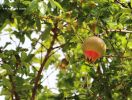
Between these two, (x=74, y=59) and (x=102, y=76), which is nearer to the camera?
(x=102, y=76)

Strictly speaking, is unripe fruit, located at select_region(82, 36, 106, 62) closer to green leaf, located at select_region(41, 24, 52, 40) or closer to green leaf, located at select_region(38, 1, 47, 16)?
green leaf, located at select_region(38, 1, 47, 16)

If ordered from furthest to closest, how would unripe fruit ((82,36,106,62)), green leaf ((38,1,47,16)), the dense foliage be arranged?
the dense foliage, unripe fruit ((82,36,106,62)), green leaf ((38,1,47,16))

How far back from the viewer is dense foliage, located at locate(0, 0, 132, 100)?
10.2 ft

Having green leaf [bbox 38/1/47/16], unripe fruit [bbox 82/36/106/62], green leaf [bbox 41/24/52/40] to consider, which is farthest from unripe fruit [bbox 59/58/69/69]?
green leaf [bbox 38/1/47/16]

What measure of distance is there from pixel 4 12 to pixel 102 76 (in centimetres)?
118

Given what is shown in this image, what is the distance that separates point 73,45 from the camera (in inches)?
139

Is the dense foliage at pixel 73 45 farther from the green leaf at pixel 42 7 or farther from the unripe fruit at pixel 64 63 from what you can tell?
the green leaf at pixel 42 7

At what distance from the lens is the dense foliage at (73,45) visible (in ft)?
10.2

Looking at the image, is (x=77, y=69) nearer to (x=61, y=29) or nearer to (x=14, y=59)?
(x=61, y=29)

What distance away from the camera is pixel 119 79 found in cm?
346

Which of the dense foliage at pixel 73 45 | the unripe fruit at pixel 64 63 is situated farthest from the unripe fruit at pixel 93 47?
the unripe fruit at pixel 64 63

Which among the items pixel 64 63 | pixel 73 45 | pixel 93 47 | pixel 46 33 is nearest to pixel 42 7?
pixel 93 47

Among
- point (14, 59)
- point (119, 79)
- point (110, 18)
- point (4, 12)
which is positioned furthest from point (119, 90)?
point (4, 12)

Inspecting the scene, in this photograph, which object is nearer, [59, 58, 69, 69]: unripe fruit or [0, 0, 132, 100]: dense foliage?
[0, 0, 132, 100]: dense foliage
